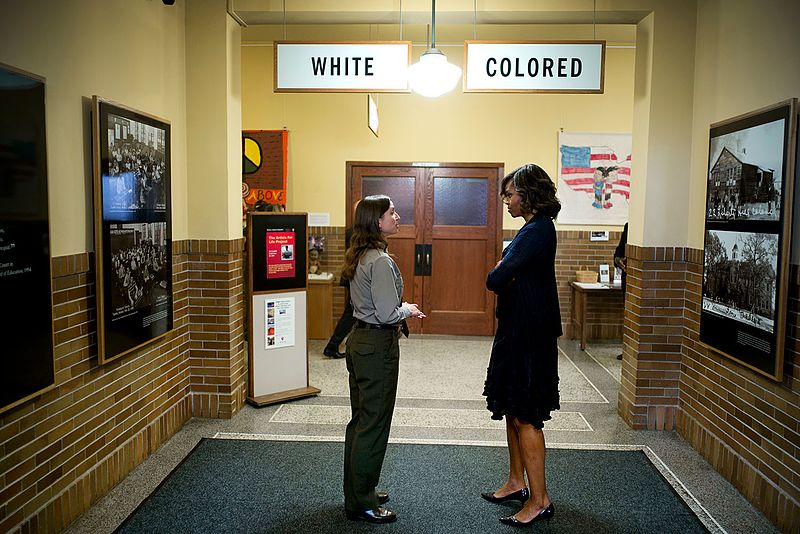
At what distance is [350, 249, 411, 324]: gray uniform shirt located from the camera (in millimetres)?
3043

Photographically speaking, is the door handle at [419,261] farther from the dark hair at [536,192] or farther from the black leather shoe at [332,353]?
the dark hair at [536,192]

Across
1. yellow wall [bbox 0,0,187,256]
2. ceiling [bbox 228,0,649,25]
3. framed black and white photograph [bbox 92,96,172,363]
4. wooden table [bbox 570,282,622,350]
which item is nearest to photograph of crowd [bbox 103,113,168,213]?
framed black and white photograph [bbox 92,96,172,363]

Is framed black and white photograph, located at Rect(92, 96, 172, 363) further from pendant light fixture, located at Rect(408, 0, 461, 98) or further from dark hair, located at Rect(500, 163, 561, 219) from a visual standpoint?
dark hair, located at Rect(500, 163, 561, 219)

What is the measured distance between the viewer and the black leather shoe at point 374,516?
318 centimetres

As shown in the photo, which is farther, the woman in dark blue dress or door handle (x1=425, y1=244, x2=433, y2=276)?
door handle (x1=425, y1=244, x2=433, y2=276)

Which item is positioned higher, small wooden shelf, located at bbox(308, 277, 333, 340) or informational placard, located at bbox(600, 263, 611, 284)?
informational placard, located at bbox(600, 263, 611, 284)

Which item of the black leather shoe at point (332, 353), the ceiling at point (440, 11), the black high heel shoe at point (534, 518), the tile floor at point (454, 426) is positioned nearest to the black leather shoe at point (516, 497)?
the black high heel shoe at point (534, 518)

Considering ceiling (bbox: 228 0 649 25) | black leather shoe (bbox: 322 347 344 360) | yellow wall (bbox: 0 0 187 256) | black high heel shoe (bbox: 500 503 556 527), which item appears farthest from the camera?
black leather shoe (bbox: 322 347 344 360)

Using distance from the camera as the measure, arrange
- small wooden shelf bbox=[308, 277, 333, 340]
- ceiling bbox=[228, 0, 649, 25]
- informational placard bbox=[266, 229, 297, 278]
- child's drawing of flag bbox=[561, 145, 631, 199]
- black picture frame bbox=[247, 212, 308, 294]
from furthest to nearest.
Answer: child's drawing of flag bbox=[561, 145, 631, 199], small wooden shelf bbox=[308, 277, 333, 340], informational placard bbox=[266, 229, 297, 278], black picture frame bbox=[247, 212, 308, 294], ceiling bbox=[228, 0, 649, 25]

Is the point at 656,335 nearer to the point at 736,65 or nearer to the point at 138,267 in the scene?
the point at 736,65

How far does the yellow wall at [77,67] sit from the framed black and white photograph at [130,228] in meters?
0.09

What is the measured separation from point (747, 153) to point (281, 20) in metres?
3.24

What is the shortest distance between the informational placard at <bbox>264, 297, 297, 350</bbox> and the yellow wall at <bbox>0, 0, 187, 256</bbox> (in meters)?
1.80

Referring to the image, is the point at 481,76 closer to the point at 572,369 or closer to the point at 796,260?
the point at 796,260
